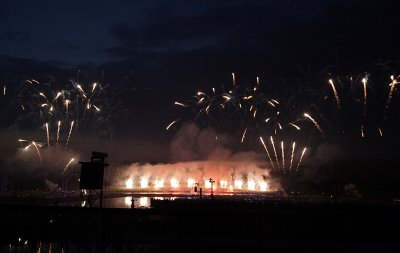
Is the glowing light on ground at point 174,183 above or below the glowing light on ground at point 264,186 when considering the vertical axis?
above

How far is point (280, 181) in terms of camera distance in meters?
115

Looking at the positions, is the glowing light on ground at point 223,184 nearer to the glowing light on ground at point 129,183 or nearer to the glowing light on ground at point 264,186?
the glowing light on ground at point 264,186

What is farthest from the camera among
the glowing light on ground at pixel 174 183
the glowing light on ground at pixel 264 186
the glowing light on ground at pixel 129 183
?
the glowing light on ground at pixel 129 183

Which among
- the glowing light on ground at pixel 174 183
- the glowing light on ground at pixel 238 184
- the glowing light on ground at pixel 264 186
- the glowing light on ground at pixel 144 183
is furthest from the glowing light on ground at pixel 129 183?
the glowing light on ground at pixel 264 186

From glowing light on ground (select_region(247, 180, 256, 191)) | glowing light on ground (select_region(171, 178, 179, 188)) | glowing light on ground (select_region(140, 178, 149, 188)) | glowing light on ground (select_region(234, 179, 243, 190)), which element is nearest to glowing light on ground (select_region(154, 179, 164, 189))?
glowing light on ground (select_region(140, 178, 149, 188))

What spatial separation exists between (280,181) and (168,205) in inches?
2658

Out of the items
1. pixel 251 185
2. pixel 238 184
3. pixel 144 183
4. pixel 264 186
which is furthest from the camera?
pixel 144 183

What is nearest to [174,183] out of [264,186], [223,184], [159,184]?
[159,184]

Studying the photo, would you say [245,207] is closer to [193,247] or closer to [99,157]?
[193,247]

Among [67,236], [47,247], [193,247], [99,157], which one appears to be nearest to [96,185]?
[99,157]

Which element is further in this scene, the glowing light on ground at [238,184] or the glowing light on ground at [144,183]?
the glowing light on ground at [144,183]

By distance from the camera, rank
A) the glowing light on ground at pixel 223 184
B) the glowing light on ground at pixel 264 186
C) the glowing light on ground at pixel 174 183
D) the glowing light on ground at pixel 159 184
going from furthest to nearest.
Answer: the glowing light on ground at pixel 159 184
the glowing light on ground at pixel 174 183
the glowing light on ground at pixel 223 184
the glowing light on ground at pixel 264 186

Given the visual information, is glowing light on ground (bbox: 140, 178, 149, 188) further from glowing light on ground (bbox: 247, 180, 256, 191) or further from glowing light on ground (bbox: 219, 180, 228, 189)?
glowing light on ground (bbox: 247, 180, 256, 191)

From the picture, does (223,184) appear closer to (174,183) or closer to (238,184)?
(238,184)
